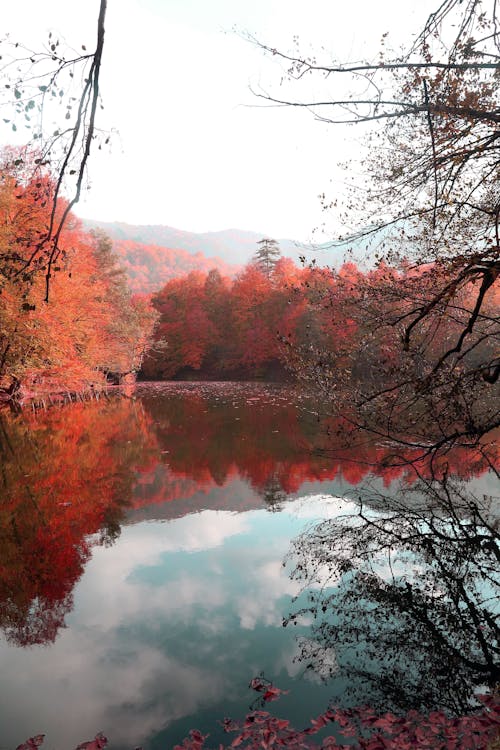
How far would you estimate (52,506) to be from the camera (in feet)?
32.0

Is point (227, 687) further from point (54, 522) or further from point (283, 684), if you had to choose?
point (54, 522)

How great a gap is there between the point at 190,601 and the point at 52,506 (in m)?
4.63

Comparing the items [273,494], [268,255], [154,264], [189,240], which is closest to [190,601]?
[273,494]

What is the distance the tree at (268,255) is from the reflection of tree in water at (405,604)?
59810 mm

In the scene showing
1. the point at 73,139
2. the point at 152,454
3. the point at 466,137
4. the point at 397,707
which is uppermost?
the point at 466,137

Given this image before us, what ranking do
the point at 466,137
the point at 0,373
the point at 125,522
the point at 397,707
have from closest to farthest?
the point at 397,707, the point at 466,137, the point at 125,522, the point at 0,373

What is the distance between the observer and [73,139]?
3410 mm

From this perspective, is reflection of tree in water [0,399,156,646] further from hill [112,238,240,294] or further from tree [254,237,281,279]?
hill [112,238,240,294]

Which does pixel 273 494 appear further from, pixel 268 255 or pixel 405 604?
pixel 268 255

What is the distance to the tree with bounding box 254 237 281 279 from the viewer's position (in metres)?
66.6

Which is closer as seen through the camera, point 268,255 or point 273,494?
point 273,494

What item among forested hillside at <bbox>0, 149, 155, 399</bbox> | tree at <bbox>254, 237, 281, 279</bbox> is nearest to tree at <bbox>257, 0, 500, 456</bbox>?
forested hillside at <bbox>0, 149, 155, 399</bbox>

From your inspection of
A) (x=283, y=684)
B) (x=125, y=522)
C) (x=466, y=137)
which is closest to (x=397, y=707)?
(x=283, y=684)

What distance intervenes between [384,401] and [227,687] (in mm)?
5257
